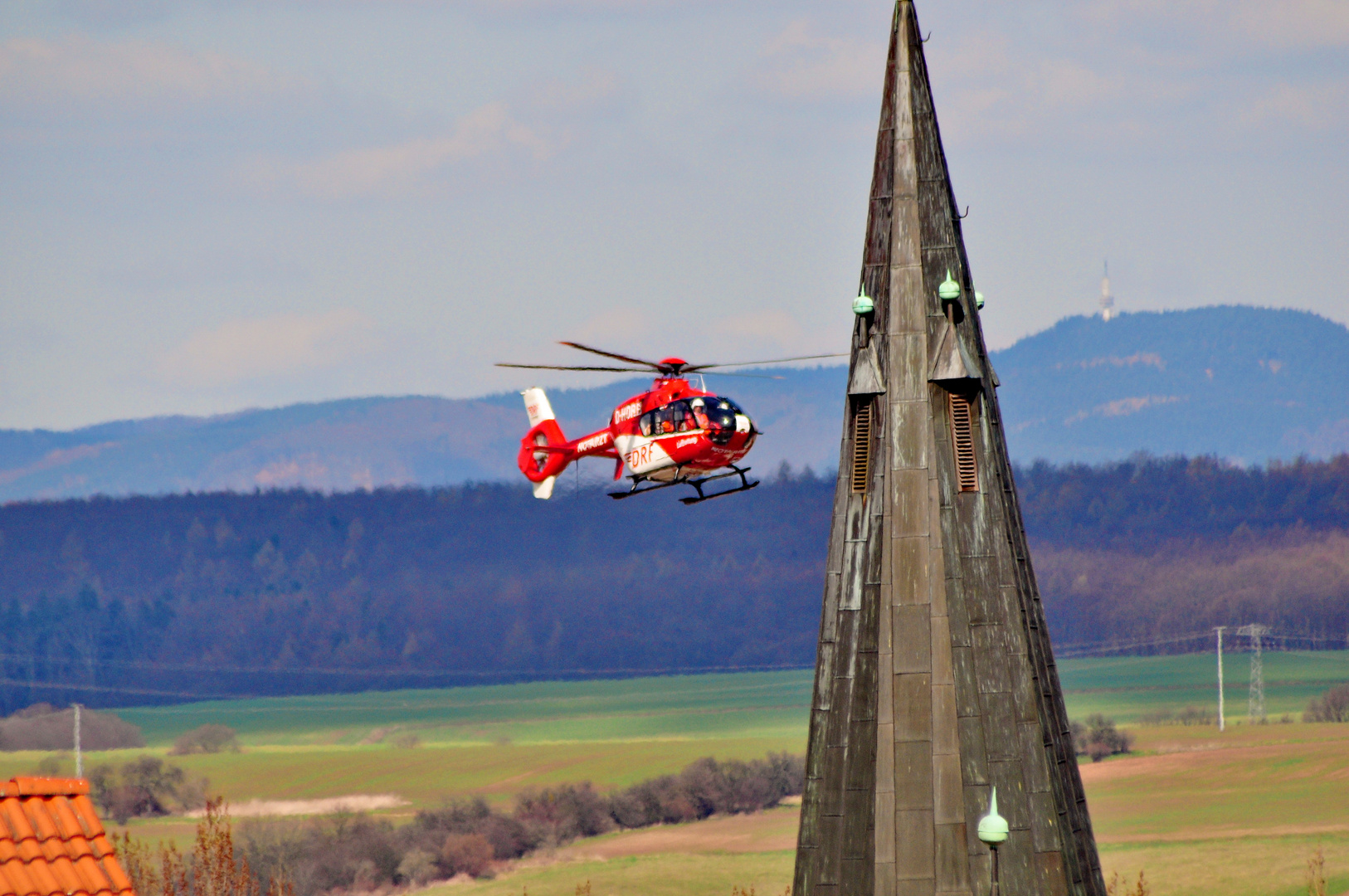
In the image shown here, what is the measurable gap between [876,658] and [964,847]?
17.7 ft

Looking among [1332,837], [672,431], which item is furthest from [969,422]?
[1332,837]

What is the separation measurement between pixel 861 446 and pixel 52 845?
23549 mm

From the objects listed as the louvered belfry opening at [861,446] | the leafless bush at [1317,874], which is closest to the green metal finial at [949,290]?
the louvered belfry opening at [861,446]

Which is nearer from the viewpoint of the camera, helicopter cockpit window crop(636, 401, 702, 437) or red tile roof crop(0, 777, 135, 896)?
red tile roof crop(0, 777, 135, 896)

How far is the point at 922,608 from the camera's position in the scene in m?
48.8

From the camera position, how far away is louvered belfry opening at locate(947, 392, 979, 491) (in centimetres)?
4894

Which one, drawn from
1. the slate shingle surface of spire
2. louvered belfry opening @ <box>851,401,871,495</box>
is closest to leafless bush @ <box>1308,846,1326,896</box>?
the slate shingle surface of spire

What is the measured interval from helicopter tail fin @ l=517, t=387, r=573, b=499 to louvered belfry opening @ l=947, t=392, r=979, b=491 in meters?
27.6

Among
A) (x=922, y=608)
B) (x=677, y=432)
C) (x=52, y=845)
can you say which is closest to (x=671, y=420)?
(x=677, y=432)

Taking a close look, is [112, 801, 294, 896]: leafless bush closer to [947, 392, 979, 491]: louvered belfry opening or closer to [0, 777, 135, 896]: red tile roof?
[947, 392, 979, 491]: louvered belfry opening

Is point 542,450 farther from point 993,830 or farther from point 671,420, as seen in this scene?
point 993,830

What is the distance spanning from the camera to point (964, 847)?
47219 millimetres

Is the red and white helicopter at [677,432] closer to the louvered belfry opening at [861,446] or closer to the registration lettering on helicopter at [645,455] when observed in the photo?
the registration lettering on helicopter at [645,455]

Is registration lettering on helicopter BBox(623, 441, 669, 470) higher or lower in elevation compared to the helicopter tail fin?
lower
